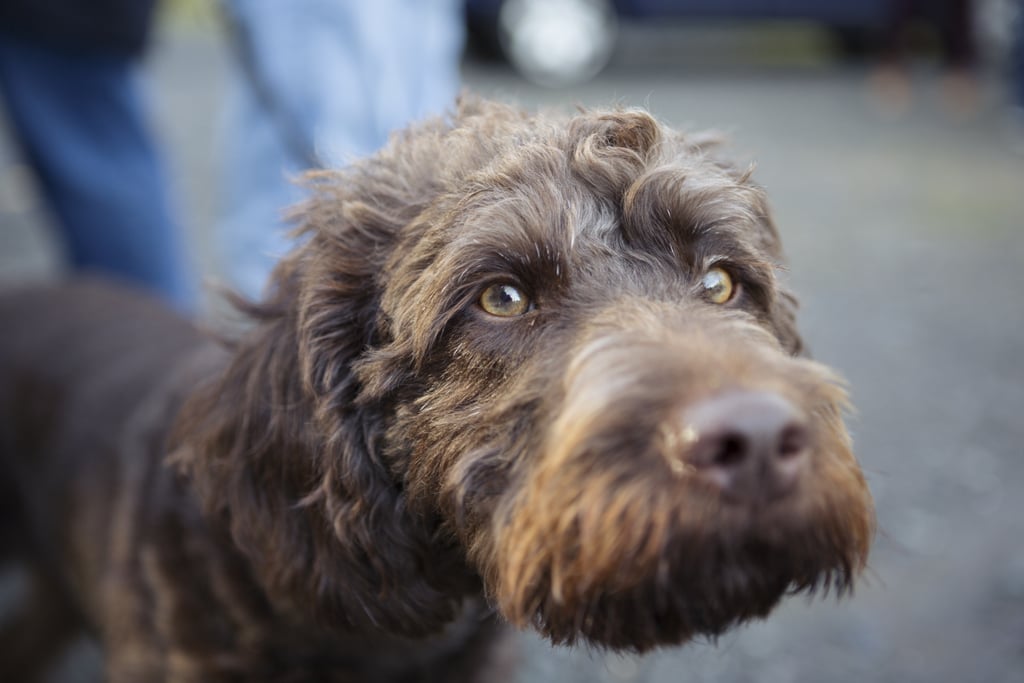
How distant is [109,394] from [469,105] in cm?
134

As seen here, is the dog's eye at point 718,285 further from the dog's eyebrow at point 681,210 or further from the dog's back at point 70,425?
the dog's back at point 70,425

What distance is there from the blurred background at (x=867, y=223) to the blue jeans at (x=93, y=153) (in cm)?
26

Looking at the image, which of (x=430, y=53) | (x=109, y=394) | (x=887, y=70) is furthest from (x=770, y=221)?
(x=887, y=70)

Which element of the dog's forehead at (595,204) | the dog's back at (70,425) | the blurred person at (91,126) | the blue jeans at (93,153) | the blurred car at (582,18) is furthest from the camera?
the blurred car at (582,18)

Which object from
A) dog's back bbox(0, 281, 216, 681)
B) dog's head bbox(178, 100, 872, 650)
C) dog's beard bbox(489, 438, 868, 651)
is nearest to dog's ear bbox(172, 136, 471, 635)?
dog's head bbox(178, 100, 872, 650)

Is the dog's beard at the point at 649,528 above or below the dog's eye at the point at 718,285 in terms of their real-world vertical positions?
below

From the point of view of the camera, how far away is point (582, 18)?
11.8 meters

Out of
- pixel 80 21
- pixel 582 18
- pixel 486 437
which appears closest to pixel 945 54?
pixel 582 18

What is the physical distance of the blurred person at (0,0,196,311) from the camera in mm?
3551

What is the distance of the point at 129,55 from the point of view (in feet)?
12.5

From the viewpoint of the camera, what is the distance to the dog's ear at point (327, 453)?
2006mm

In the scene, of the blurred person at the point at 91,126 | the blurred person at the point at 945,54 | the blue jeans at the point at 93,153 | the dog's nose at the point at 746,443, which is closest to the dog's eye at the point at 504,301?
the dog's nose at the point at 746,443

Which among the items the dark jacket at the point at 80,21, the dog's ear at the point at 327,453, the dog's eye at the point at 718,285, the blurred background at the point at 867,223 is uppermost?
the dark jacket at the point at 80,21

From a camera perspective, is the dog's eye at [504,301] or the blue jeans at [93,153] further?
the blue jeans at [93,153]
